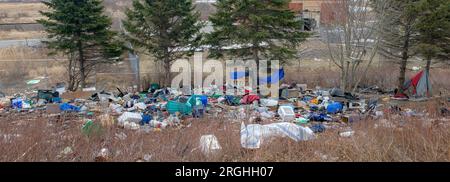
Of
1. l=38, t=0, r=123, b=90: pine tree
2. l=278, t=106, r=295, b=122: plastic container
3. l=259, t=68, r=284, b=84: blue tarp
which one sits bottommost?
l=278, t=106, r=295, b=122: plastic container

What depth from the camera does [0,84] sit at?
16.4 metres

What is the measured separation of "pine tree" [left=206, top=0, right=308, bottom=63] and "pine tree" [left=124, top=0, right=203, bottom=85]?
36.0 inches

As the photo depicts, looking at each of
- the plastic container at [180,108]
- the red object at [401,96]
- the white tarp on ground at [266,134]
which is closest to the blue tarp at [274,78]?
the red object at [401,96]

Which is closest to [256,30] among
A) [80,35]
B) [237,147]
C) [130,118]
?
[80,35]

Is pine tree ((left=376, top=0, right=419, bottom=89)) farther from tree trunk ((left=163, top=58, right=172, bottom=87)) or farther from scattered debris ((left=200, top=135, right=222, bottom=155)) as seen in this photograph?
scattered debris ((left=200, top=135, right=222, bottom=155))

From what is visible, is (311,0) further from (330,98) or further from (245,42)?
(330,98)

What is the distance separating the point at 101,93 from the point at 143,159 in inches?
416

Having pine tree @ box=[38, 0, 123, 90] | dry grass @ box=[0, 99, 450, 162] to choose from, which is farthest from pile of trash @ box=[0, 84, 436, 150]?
dry grass @ box=[0, 99, 450, 162]

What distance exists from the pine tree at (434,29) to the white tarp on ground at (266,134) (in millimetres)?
10161

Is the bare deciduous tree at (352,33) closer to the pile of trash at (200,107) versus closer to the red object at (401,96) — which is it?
the pile of trash at (200,107)

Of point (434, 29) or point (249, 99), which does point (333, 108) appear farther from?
point (434, 29)

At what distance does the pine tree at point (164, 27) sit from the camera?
51.1 feet

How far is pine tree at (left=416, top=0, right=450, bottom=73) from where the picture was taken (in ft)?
43.5
